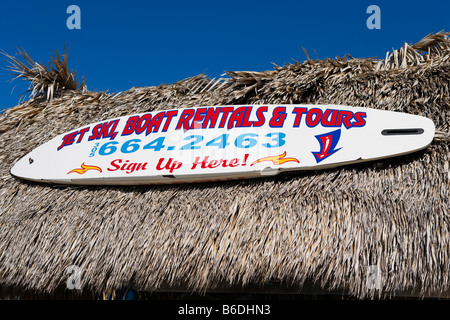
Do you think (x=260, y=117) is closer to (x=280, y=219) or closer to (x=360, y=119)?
(x=360, y=119)

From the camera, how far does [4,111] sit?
5.85m

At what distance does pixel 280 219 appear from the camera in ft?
11.4

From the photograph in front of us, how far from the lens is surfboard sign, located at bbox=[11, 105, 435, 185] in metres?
3.67

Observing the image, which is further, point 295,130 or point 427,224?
point 295,130

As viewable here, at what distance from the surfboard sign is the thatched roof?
127 millimetres

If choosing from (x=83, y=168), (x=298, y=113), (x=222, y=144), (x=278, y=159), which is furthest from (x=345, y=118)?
(x=83, y=168)

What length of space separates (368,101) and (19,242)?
3248 mm

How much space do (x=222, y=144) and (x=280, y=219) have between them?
0.91 m

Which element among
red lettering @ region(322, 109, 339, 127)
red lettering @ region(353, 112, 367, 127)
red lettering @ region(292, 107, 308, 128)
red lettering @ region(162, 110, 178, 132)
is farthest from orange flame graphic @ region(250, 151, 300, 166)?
red lettering @ region(162, 110, 178, 132)

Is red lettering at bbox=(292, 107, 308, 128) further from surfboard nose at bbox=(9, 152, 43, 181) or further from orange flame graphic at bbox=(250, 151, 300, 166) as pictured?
surfboard nose at bbox=(9, 152, 43, 181)

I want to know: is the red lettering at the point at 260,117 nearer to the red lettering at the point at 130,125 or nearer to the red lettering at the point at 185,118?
the red lettering at the point at 185,118
